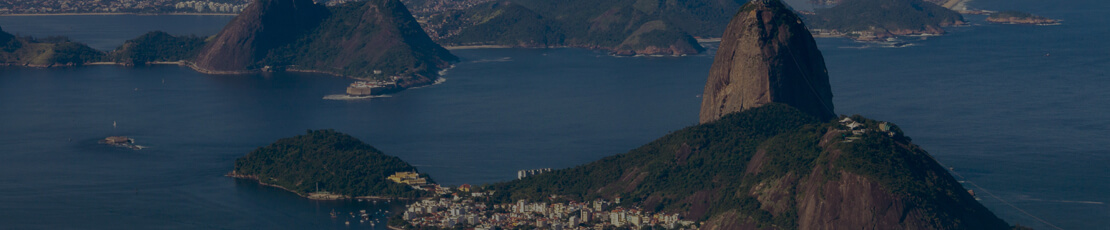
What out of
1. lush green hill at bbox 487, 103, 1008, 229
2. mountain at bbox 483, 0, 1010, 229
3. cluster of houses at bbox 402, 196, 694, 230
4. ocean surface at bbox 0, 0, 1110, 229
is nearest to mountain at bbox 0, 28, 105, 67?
ocean surface at bbox 0, 0, 1110, 229

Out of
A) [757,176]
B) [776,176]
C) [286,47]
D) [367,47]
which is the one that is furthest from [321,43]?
[776,176]

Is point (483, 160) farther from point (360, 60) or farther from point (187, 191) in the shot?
point (360, 60)

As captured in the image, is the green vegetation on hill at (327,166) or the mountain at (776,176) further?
the green vegetation on hill at (327,166)

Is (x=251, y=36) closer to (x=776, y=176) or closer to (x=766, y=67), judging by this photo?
(x=766, y=67)

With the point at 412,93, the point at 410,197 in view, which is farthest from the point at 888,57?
the point at 410,197

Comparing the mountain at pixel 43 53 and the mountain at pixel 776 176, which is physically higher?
the mountain at pixel 776 176

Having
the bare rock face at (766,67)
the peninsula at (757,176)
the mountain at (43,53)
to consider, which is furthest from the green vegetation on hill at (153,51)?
the bare rock face at (766,67)

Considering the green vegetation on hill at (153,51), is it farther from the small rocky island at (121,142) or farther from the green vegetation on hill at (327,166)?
the green vegetation on hill at (327,166)
